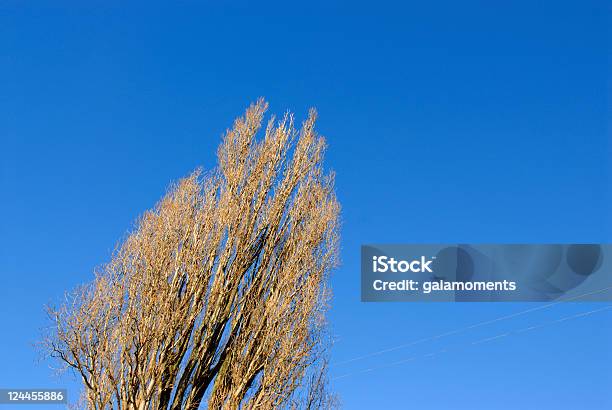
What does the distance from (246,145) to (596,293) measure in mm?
5447

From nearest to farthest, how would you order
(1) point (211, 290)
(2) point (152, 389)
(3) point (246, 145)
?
(2) point (152, 389) → (1) point (211, 290) → (3) point (246, 145)

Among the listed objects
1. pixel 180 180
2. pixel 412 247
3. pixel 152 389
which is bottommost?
pixel 152 389

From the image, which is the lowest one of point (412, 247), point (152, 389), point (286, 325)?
point (152, 389)

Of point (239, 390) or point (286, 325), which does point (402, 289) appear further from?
point (239, 390)

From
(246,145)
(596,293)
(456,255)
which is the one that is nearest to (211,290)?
(246,145)

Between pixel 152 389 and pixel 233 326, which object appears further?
pixel 233 326

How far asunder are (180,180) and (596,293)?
20.0 ft

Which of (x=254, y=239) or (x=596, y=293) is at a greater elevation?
(x=254, y=239)

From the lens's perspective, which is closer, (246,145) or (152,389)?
(152,389)

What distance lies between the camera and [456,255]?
13.2 m

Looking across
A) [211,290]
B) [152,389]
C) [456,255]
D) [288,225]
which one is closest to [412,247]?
[456,255]

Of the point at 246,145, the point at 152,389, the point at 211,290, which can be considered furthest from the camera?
the point at 246,145

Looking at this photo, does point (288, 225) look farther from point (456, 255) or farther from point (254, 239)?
point (456, 255)

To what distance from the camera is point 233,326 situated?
13391mm
